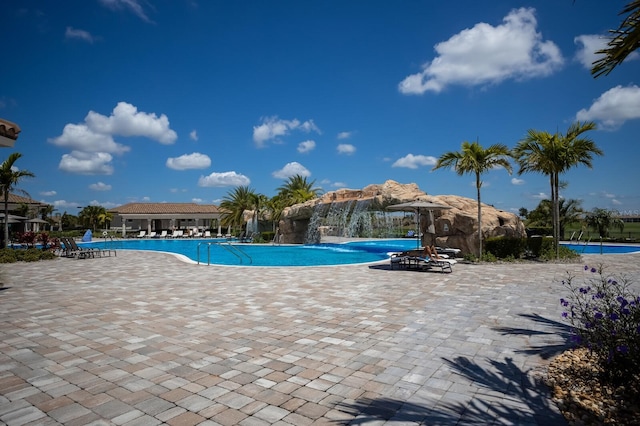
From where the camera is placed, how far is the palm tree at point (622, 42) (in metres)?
2.79

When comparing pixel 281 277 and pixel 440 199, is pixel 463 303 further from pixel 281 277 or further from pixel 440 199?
pixel 440 199

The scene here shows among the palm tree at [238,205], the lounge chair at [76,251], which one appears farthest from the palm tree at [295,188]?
the lounge chair at [76,251]

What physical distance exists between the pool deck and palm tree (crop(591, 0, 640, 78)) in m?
3.08

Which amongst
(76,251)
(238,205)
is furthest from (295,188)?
(76,251)

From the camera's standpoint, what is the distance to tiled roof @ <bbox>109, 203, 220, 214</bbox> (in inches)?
2105

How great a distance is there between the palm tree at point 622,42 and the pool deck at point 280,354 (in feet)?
10.1

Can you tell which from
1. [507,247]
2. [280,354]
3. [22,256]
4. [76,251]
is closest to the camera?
[280,354]

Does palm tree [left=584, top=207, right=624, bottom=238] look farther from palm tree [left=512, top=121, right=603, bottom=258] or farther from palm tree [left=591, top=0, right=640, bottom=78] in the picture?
palm tree [left=591, top=0, right=640, bottom=78]

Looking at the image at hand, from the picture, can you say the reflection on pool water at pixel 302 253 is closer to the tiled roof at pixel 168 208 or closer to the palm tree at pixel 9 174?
the palm tree at pixel 9 174

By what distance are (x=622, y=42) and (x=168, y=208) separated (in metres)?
58.1

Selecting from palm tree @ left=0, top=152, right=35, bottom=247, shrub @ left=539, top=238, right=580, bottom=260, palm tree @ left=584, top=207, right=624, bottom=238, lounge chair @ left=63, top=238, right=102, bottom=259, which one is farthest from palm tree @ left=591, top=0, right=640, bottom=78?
palm tree @ left=584, top=207, right=624, bottom=238

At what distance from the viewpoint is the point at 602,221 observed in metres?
27.3

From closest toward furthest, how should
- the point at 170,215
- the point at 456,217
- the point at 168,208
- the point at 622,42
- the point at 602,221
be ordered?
1. the point at 622,42
2. the point at 456,217
3. the point at 602,221
4. the point at 170,215
5. the point at 168,208

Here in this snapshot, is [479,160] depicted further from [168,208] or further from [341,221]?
[168,208]
